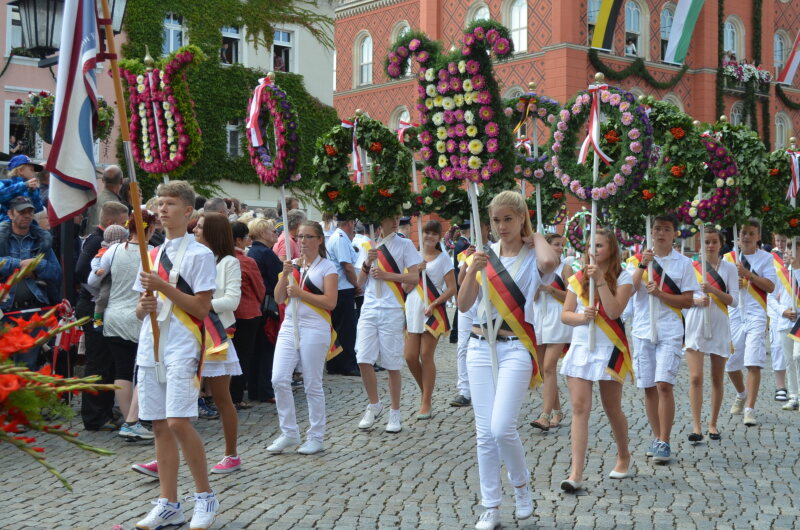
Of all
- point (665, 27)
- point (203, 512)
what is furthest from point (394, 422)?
point (665, 27)

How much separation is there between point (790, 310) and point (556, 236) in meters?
3.29

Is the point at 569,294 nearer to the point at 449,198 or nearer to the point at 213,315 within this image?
the point at 213,315

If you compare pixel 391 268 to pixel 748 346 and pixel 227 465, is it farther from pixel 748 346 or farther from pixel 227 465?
pixel 748 346

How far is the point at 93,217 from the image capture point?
1166cm

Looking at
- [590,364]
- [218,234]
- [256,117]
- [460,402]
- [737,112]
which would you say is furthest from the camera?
[737,112]

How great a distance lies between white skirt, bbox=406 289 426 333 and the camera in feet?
34.6

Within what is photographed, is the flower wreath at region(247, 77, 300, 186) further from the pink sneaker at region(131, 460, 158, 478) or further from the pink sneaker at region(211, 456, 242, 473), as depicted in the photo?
the pink sneaker at region(131, 460, 158, 478)

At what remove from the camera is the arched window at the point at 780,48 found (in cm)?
4197

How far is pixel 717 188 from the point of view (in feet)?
31.3

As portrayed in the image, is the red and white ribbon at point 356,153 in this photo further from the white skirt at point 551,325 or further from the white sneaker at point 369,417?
the white sneaker at point 369,417

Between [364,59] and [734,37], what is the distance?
15379 mm

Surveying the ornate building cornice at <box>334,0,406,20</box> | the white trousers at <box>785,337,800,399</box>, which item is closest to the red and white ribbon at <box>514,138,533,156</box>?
the white trousers at <box>785,337,800,399</box>

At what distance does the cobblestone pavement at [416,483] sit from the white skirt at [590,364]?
0.81 metres

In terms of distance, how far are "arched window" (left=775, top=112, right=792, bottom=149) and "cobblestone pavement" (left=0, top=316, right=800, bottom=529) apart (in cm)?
3425
